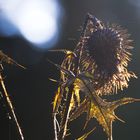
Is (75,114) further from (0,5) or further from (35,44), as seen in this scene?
→ (35,44)

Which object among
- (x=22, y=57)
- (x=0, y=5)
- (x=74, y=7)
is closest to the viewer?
(x=0, y=5)

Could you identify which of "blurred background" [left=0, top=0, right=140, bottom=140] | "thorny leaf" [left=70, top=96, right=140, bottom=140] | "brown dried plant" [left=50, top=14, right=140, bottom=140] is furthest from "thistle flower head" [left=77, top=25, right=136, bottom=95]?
"blurred background" [left=0, top=0, right=140, bottom=140]

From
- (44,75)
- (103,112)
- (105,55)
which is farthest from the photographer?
(44,75)

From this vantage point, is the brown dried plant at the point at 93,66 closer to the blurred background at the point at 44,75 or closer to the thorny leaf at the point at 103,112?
the thorny leaf at the point at 103,112

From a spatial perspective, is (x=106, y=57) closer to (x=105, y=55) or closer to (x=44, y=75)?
(x=105, y=55)

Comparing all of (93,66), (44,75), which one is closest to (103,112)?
(93,66)

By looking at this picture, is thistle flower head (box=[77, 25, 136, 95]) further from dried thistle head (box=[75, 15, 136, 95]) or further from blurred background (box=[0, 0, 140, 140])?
blurred background (box=[0, 0, 140, 140])

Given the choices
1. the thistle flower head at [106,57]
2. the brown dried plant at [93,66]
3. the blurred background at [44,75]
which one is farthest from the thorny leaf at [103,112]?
the blurred background at [44,75]

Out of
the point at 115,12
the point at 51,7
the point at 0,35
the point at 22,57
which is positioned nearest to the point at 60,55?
the point at 22,57

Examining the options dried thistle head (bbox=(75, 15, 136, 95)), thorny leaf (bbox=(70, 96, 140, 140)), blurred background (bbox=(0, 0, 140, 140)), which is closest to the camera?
thorny leaf (bbox=(70, 96, 140, 140))
